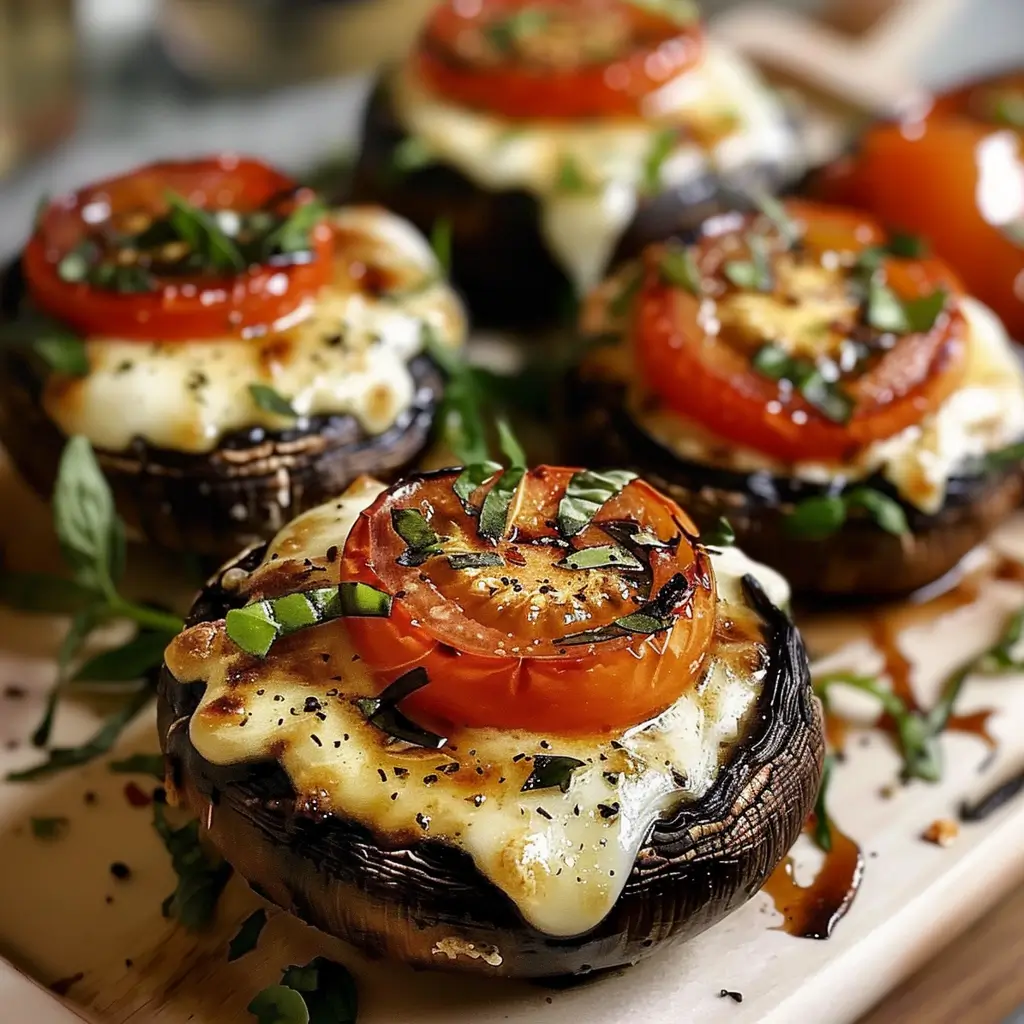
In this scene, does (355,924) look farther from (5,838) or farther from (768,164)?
(768,164)

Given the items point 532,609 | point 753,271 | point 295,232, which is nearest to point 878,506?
point 753,271

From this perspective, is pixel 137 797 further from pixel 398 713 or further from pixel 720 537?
pixel 720 537

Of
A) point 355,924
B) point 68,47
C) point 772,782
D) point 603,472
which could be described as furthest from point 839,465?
point 68,47

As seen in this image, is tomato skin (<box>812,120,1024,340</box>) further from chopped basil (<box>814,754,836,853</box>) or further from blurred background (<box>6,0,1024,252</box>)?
chopped basil (<box>814,754,836,853</box>)

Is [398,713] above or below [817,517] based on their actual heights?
above

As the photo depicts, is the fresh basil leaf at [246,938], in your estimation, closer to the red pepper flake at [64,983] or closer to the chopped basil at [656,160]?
the red pepper flake at [64,983]

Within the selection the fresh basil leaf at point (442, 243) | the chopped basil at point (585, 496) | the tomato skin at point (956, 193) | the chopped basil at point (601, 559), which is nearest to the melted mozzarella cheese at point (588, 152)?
the fresh basil leaf at point (442, 243)

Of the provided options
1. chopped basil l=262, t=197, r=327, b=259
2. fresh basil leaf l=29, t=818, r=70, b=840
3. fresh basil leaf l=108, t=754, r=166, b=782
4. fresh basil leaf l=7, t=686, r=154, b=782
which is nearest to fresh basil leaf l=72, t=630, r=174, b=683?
fresh basil leaf l=7, t=686, r=154, b=782
